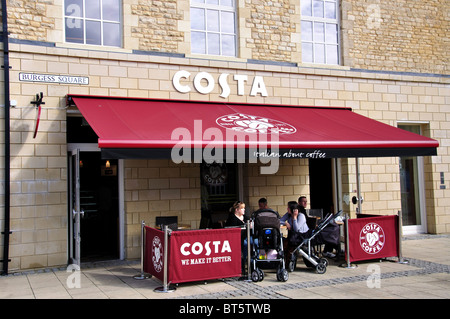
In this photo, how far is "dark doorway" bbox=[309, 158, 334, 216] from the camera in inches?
503

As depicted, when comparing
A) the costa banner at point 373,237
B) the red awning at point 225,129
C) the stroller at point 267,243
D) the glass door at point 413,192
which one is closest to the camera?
the red awning at point 225,129

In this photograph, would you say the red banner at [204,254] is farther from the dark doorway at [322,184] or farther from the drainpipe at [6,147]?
the dark doorway at [322,184]

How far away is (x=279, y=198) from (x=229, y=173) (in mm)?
1353

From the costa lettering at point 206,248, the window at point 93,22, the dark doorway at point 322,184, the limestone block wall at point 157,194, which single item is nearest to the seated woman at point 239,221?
the costa lettering at point 206,248

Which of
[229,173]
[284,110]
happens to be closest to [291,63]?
[284,110]

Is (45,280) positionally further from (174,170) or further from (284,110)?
(284,110)

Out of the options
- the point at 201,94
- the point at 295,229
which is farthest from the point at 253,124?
the point at 295,229

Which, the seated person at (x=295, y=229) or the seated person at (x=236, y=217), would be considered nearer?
the seated person at (x=236, y=217)

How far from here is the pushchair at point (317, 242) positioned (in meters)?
8.07

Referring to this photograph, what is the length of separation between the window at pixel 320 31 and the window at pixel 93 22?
4639 mm

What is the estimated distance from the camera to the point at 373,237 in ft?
28.8

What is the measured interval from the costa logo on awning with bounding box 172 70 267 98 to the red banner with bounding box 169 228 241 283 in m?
3.97

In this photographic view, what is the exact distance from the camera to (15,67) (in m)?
8.74

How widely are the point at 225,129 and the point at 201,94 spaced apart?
2115 millimetres
